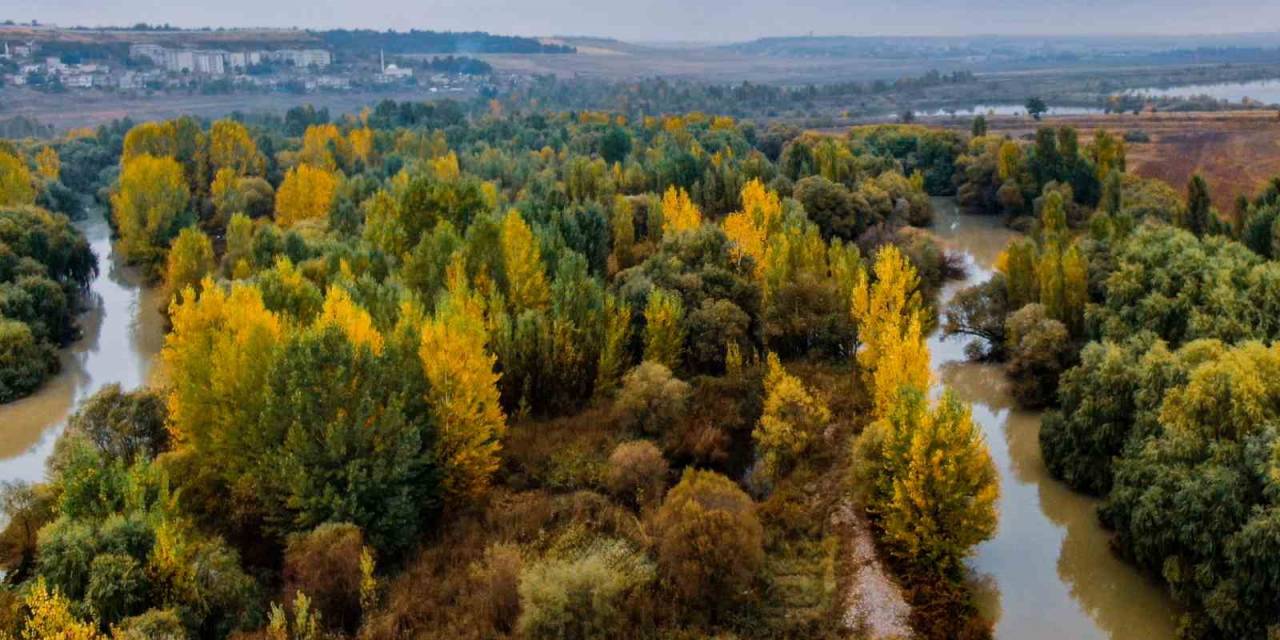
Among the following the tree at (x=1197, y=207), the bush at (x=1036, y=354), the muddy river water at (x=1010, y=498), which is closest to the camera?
the muddy river water at (x=1010, y=498)

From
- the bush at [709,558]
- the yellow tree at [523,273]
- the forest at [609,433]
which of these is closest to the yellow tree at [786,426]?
the forest at [609,433]

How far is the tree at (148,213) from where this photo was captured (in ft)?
153

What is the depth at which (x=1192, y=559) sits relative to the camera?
1862 centimetres

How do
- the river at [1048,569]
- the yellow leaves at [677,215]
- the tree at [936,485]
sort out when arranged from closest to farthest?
1. the tree at [936,485]
2. the river at [1048,569]
3. the yellow leaves at [677,215]

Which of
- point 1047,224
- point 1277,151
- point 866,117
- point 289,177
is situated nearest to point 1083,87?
point 866,117

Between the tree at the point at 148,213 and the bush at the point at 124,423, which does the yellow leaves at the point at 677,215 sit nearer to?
the bush at the point at 124,423

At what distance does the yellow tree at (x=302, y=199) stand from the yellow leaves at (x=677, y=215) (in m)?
19.4

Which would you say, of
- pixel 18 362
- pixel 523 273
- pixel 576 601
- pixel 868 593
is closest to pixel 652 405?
pixel 868 593

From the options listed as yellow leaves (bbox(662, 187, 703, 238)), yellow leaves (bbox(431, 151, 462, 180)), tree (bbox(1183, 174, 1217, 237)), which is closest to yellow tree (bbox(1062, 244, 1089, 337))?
tree (bbox(1183, 174, 1217, 237))

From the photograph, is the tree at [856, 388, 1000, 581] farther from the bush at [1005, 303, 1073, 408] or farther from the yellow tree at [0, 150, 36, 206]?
the yellow tree at [0, 150, 36, 206]

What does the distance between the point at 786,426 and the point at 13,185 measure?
1798 inches

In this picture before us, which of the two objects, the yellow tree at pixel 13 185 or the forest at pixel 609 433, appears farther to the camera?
the yellow tree at pixel 13 185

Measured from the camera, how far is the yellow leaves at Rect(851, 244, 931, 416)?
23125 mm

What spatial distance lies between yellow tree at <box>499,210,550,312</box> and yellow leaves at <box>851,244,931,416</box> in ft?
32.9
